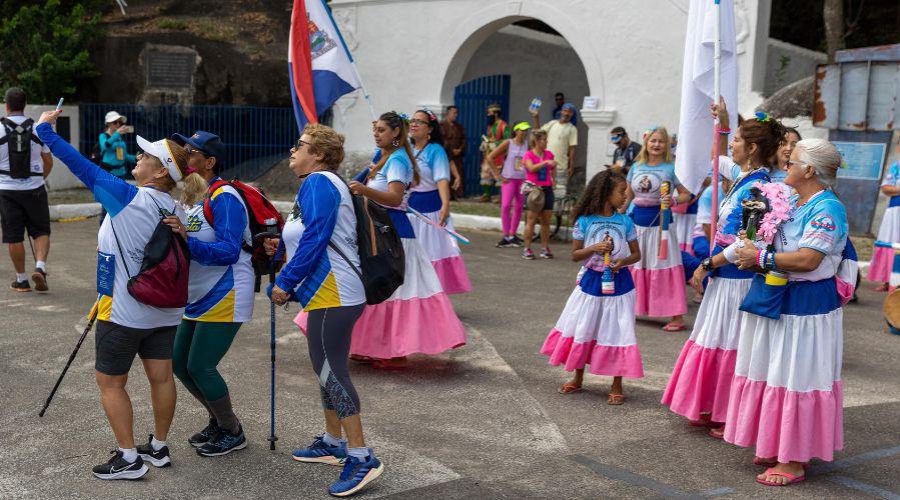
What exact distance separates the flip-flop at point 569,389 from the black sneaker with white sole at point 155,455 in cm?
269

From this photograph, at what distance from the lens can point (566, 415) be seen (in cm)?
643

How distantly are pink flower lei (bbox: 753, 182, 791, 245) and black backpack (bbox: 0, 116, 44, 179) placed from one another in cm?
694

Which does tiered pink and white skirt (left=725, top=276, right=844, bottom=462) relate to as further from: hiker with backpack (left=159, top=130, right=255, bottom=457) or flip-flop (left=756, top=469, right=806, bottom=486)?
hiker with backpack (left=159, top=130, right=255, bottom=457)

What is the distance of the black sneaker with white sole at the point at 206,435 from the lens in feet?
18.1

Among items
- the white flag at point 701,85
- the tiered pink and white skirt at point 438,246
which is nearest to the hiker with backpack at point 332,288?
the white flag at point 701,85

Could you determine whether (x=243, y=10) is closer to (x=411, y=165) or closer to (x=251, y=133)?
(x=251, y=133)

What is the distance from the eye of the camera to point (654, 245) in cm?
934

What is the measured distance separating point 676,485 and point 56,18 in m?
18.2

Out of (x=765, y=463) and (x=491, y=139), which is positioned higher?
(x=491, y=139)

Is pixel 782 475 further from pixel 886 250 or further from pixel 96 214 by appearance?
pixel 96 214

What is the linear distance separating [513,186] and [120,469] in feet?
32.1

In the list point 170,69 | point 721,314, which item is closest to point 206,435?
point 721,314

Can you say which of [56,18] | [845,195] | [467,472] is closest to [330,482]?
[467,472]

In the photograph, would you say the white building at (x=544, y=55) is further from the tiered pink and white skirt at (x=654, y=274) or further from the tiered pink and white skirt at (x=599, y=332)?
the tiered pink and white skirt at (x=599, y=332)
